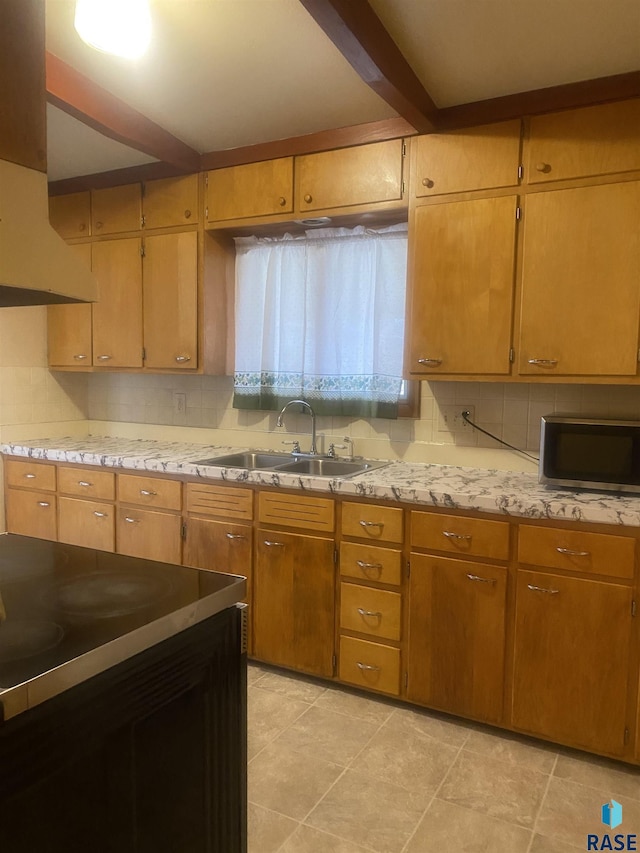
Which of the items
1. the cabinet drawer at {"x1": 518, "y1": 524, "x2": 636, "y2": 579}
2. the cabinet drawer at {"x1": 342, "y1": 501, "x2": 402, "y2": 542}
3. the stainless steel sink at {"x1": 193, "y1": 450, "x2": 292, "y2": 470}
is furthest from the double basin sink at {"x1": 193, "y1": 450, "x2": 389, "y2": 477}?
the cabinet drawer at {"x1": 518, "y1": 524, "x2": 636, "y2": 579}

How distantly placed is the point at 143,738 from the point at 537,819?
55.4 inches

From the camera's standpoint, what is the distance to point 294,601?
2.59m

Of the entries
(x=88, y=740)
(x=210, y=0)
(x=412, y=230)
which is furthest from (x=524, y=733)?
(x=210, y=0)

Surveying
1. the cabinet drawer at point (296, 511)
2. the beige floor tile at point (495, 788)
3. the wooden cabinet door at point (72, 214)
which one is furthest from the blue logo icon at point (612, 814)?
the wooden cabinet door at point (72, 214)

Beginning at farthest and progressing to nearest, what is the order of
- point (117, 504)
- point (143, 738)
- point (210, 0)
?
point (117, 504) → point (210, 0) → point (143, 738)

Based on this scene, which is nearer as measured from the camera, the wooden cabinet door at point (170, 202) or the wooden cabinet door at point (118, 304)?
the wooden cabinet door at point (170, 202)

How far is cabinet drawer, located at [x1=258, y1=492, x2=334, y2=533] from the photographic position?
249 centimetres

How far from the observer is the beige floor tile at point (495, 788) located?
1.88 metres

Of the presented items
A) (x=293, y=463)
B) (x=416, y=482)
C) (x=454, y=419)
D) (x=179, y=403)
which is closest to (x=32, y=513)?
(x=179, y=403)

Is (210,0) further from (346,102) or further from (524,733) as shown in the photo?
(524,733)

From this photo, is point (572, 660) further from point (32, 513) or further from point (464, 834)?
point (32, 513)

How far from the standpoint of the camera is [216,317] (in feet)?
10.6

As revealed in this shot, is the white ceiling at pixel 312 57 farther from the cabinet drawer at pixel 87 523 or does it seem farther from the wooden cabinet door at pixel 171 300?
the cabinet drawer at pixel 87 523

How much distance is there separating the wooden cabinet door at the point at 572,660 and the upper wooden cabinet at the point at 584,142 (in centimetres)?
150
